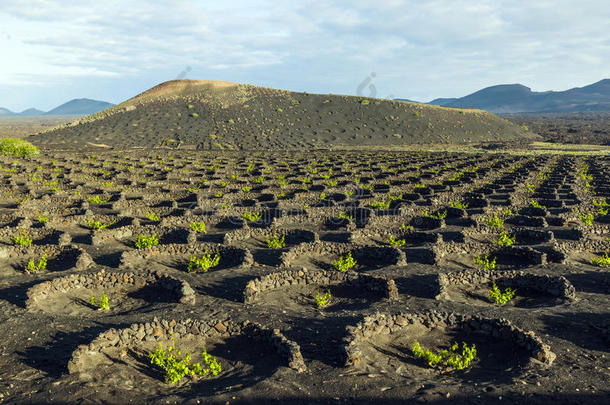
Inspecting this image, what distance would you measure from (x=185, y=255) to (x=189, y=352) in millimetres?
8542

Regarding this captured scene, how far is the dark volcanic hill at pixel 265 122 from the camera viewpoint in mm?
90812

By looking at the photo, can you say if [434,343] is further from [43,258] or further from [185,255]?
[43,258]

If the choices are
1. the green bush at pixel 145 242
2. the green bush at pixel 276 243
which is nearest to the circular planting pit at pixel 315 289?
the green bush at pixel 276 243

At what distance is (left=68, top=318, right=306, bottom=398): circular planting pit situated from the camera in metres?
9.22

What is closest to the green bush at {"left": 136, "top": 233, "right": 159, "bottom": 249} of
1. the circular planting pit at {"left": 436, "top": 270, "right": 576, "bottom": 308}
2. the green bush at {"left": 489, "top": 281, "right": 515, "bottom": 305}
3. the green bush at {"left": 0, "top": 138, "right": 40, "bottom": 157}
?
the circular planting pit at {"left": 436, "top": 270, "right": 576, "bottom": 308}

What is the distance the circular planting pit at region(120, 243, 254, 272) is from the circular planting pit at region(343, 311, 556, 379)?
7236 millimetres

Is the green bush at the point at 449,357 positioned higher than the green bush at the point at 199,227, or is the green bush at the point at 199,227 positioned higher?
the green bush at the point at 199,227

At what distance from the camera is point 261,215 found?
2598 centimetres

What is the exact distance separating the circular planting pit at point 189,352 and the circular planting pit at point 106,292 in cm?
220

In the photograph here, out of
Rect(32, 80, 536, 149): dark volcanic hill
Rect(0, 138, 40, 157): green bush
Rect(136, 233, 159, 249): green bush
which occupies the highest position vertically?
Rect(32, 80, 536, 149): dark volcanic hill

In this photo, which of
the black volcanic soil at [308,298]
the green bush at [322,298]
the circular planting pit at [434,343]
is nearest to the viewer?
the black volcanic soil at [308,298]

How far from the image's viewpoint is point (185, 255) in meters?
18.3

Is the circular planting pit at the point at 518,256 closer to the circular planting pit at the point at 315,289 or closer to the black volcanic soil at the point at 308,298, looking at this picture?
the black volcanic soil at the point at 308,298

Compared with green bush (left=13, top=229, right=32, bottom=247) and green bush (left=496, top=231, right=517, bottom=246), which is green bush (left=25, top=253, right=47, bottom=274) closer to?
green bush (left=13, top=229, right=32, bottom=247)
